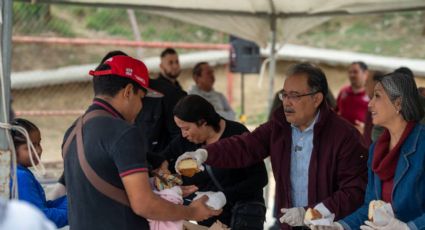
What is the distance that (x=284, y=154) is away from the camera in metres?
3.42

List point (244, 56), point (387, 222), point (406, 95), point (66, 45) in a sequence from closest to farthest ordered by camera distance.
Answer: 1. point (387, 222)
2. point (406, 95)
3. point (244, 56)
4. point (66, 45)

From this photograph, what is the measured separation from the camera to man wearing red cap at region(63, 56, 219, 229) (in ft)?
8.04

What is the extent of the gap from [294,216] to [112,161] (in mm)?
1082

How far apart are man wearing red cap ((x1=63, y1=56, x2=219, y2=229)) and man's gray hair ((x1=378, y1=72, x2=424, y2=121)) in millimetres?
1021

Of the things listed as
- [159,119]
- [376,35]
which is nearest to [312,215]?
[159,119]

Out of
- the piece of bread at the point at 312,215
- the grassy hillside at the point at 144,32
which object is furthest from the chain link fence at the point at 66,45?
the piece of bread at the point at 312,215

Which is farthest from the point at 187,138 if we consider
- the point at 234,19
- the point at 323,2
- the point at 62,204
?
the point at 234,19

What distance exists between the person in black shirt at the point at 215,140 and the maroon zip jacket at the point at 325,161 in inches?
5.2

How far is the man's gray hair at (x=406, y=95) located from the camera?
2.94m

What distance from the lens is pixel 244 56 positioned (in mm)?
9102

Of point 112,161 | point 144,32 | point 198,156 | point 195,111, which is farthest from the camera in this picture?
point 144,32

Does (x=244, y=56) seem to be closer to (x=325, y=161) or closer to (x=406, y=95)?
(x=325, y=161)

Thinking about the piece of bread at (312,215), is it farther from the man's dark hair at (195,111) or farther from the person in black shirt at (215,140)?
the man's dark hair at (195,111)

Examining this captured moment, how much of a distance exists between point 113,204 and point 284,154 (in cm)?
114
